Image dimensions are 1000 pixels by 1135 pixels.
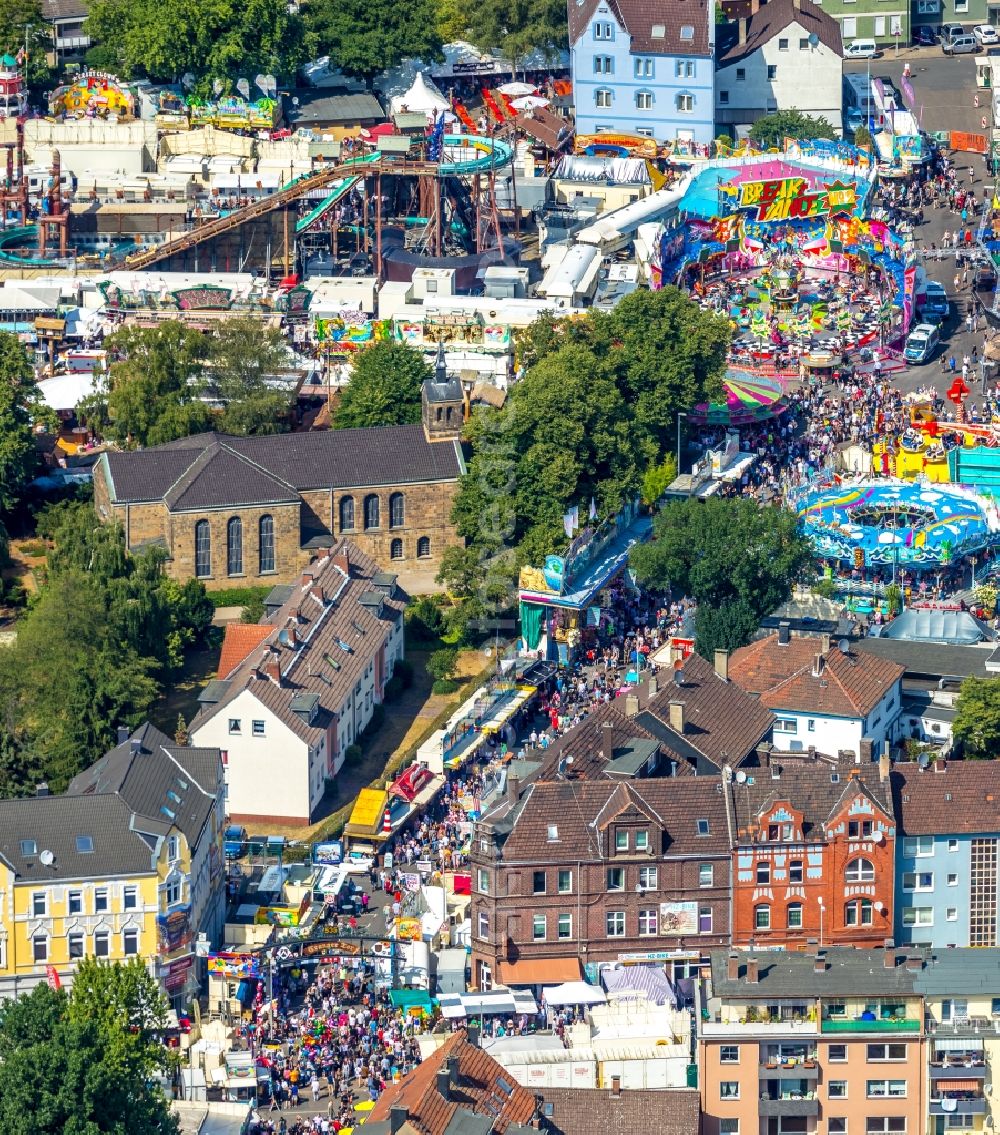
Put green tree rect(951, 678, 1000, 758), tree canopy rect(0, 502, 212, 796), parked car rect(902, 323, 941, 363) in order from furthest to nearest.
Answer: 1. parked car rect(902, 323, 941, 363)
2. green tree rect(951, 678, 1000, 758)
3. tree canopy rect(0, 502, 212, 796)

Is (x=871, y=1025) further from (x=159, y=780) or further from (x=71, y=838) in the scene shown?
(x=71, y=838)

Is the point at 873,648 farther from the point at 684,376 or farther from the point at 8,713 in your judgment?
the point at 8,713

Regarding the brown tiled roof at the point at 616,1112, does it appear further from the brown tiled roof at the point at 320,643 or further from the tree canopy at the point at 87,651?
the tree canopy at the point at 87,651

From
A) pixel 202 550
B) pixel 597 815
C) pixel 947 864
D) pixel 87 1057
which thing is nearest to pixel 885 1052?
pixel 947 864

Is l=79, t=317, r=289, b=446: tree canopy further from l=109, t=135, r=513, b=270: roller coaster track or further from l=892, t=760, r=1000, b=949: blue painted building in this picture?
l=892, t=760, r=1000, b=949: blue painted building

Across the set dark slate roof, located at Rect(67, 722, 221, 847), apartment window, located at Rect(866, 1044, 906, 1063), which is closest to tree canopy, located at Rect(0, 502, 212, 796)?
dark slate roof, located at Rect(67, 722, 221, 847)

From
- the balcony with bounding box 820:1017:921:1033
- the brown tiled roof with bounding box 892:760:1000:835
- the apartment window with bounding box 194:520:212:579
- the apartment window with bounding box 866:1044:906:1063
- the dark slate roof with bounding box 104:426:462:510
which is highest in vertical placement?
the dark slate roof with bounding box 104:426:462:510

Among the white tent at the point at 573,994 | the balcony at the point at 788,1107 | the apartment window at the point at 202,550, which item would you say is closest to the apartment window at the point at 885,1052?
the balcony at the point at 788,1107
